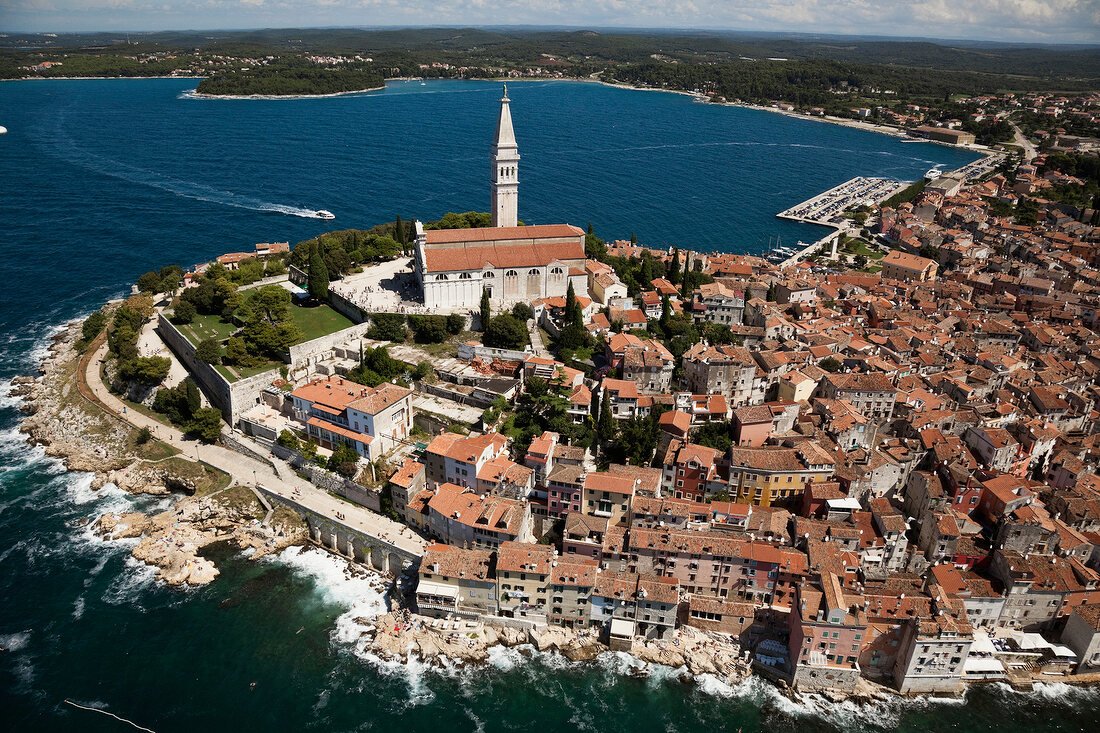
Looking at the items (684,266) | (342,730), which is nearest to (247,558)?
(342,730)

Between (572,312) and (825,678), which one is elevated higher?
(572,312)

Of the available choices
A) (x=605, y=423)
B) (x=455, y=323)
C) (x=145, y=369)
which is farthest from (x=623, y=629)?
(x=145, y=369)

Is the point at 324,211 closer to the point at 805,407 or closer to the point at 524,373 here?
the point at 524,373

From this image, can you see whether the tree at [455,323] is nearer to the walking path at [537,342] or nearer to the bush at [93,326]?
the walking path at [537,342]

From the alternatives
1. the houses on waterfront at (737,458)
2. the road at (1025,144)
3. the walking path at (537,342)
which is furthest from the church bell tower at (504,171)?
the road at (1025,144)

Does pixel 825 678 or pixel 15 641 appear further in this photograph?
pixel 15 641

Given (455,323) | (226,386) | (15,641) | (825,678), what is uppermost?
(455,323)

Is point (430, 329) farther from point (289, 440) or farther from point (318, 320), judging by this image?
point (289, 440)
